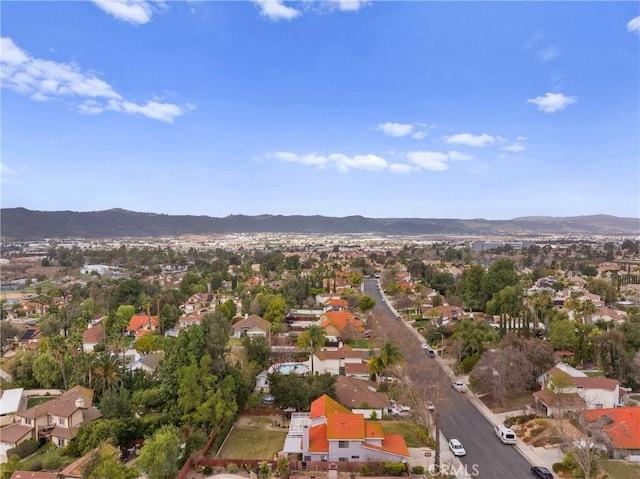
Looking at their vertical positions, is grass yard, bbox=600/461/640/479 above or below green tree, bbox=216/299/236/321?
below

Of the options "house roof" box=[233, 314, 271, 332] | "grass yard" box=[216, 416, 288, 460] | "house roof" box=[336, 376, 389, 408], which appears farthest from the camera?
"house roof" box=[233, 314, 271, 332]

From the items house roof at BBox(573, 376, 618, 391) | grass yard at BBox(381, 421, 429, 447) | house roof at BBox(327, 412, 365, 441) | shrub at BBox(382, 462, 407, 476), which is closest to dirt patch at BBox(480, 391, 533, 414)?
house roof at BBox(573, 376, 618, 391)

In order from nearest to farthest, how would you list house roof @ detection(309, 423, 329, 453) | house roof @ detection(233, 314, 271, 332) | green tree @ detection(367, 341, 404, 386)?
house roof @ detection(309, 423, 329, 453) < green tree @ detection(367, 341, 404, 386) < house roof @ detection(233, 314, 271, 332)

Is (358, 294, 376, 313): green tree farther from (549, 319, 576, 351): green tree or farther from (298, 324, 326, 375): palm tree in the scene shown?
(549, 319, 576, 351): green tree

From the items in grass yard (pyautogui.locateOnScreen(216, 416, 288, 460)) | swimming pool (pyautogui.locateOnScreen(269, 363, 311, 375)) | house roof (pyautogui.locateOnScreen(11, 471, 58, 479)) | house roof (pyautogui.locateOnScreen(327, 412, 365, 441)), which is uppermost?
house roof (pyautogui.locateOnScreen(327, 412, 365, 441))

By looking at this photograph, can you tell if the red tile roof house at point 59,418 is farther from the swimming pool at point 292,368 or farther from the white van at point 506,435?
the white van at point 506,435

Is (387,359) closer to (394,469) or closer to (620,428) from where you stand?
(394,469)

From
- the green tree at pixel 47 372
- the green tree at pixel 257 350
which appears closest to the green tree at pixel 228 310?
the green tree at pixel 257 350
